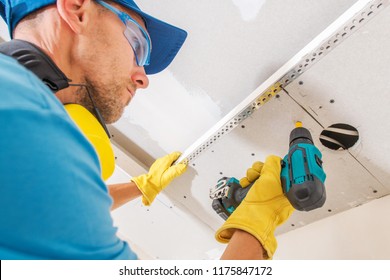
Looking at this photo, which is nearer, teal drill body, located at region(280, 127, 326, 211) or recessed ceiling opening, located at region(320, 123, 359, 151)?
teal drill body, located at region(280, 127, 326, 211)

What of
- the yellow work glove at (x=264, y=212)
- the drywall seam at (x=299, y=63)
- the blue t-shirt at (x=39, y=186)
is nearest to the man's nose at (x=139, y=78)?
the drywall seam at (x=299, y=63)

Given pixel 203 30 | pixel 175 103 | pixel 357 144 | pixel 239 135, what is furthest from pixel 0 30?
pixel 357 144

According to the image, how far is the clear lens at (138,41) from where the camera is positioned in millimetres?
1254

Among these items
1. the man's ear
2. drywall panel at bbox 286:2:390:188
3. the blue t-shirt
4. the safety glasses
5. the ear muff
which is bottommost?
the blue t-shirt

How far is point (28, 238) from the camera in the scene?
402 millimetres

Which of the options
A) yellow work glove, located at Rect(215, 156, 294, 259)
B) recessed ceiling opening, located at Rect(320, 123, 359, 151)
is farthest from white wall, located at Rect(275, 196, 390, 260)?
yellow work glove, located at Rect(215, 156, 294, 259)

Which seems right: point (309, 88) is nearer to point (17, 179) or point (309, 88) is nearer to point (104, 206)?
point (104, 206)

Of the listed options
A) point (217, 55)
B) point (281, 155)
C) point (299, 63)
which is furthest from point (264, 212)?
point (217, 55)

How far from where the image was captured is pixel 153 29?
4.54 feet

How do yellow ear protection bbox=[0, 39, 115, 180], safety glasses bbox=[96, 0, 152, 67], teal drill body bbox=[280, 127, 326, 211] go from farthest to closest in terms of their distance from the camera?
safety glasses bbox=[96, 0, 152, 67], teal drill body bbox=[280, 127, 326, 211], yellow ear protection bbox=[0, 39, 115, 180]

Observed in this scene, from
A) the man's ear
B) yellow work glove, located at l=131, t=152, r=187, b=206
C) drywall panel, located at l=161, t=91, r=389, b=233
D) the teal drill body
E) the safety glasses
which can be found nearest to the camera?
the teal drill body

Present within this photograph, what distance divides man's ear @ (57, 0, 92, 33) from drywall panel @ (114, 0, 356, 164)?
29 cm

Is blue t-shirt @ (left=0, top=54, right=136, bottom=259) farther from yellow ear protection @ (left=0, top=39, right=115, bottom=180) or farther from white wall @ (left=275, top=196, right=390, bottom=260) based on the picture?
white wall @ (left=275, top=196, right=390, bottom=260)

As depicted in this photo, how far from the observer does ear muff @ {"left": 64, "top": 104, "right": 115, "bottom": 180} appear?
1.09 m
